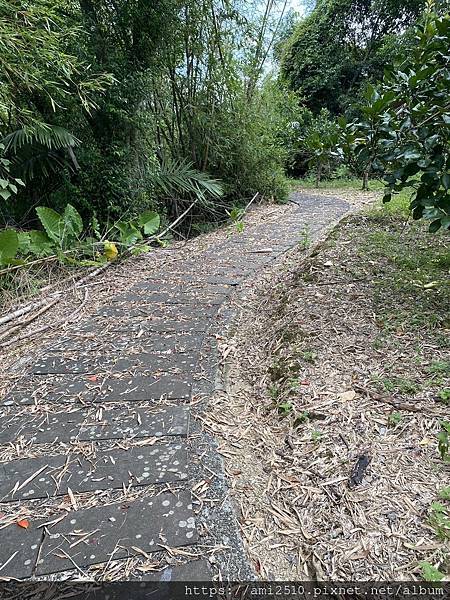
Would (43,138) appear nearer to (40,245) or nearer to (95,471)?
(40,245)

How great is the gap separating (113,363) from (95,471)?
59 cm

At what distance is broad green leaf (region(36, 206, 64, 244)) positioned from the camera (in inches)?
103

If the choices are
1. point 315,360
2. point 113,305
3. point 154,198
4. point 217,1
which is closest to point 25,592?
point 315,360

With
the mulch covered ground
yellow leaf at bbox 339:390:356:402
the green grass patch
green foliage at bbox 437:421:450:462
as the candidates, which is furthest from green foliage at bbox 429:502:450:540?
the green grass patch

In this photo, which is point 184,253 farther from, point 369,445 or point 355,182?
point 355,182

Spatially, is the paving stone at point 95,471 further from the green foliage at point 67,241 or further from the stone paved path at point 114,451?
the green foliage at point 67,241

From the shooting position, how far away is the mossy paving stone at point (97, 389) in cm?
135

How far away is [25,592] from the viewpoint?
0.75 m

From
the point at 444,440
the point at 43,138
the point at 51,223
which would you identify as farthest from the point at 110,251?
the point at 444,440

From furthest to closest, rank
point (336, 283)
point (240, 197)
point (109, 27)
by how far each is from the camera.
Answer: point (240, 197) < point (109, 27) < point (336, 283)

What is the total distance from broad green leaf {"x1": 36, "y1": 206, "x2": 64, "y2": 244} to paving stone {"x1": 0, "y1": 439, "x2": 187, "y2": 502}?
191 cm

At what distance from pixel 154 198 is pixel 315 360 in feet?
9.27

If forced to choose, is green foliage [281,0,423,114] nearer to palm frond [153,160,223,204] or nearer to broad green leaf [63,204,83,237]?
palm frond [153,160,223,204]

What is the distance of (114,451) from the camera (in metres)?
1.11
